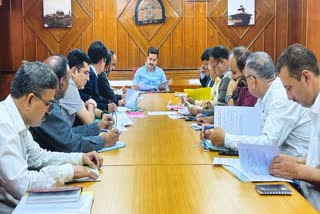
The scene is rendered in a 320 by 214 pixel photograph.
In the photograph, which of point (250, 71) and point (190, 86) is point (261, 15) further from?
point (250, 71)

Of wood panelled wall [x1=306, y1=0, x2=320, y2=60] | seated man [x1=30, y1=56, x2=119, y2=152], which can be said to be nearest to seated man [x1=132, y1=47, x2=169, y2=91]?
wood panelled wall [x1=306, y1=0, x2=320, y2=60]

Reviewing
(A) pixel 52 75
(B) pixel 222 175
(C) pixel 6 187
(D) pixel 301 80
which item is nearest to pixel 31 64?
(A) pixel 52 75

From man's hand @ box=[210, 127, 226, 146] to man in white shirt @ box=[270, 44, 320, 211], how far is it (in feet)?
1.71

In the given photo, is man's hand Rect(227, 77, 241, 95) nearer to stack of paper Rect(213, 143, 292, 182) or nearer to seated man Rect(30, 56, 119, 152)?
Answer: seated man Rect(30, 56, 119, 152)

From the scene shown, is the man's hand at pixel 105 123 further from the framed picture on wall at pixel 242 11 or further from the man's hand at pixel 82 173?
the framed picture on wall at pixel 242 11

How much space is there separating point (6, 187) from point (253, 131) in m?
1.50

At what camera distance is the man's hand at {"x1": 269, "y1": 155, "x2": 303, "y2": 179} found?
2121mm

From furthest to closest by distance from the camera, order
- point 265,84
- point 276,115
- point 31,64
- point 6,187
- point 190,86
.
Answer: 1. point 190,86
2. point 265,84
3. point 276,115
4. point 31,64
5. point 6,187

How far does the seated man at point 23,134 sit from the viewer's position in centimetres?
191

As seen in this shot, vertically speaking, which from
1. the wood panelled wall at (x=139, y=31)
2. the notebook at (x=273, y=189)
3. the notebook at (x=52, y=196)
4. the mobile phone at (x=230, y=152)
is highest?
the wood panelled wall at (x=139, y=31)

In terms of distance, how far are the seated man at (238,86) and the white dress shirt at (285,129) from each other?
0.93 m

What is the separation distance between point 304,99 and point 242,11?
276 inches

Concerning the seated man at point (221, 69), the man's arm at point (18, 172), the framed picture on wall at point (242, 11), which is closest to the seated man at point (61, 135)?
the man's arm at point (18, 172)

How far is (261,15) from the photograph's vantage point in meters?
9.03
